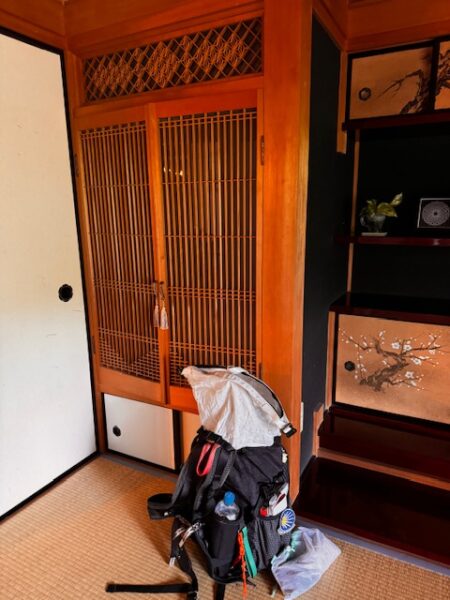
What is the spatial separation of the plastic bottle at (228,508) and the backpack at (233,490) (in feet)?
0.05

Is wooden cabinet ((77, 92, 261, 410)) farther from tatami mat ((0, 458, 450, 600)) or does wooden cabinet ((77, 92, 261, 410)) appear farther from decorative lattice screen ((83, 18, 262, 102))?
tatami mat ((0, 458, 450, 600))

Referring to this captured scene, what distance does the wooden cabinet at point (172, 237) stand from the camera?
5.87 feet

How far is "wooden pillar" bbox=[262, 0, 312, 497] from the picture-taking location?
156 cm

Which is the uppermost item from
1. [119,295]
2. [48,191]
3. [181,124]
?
[181,124]

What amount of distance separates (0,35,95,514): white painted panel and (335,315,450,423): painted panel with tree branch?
1.50 metres

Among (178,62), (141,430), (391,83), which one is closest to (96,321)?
(141,430)

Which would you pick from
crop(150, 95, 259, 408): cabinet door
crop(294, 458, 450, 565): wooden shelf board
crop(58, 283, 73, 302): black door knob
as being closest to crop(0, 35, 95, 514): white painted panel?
crop(58, 283, 73, 302): black door knob

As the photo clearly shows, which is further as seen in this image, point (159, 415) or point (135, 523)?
point (159, 415)

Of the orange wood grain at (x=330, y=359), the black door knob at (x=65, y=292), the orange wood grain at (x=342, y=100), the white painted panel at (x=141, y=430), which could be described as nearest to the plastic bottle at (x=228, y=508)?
the white painted panel at (x=141, y=430)

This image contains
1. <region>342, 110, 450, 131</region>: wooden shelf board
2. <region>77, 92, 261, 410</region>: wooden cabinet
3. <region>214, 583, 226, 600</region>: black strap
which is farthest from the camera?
<region>342, 110, 450, 131</region>: wooden shelf board

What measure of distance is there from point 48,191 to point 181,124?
0.74 meters

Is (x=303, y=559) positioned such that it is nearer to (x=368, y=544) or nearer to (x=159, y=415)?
(x=368, y=544)

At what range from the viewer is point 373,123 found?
2047 millimetres

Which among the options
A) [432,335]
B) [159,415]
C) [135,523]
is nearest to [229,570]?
[135,523]
